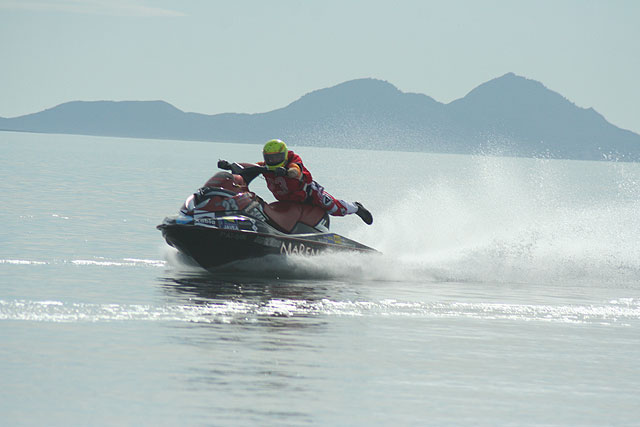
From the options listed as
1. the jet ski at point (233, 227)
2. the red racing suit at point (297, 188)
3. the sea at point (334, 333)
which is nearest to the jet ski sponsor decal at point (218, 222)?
the jet ski at point (233, 227)

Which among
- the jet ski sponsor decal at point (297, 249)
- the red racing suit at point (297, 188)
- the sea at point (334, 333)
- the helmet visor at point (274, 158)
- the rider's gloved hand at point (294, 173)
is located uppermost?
the helmet visor at point (274, 158)

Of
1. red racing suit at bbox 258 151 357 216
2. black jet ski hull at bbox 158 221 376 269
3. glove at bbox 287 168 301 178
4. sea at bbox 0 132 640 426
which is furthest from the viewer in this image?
red racing suit at bbox 258 151 357 216

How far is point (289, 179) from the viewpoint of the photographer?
50.7 feet

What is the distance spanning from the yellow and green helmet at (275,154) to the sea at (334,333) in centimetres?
155

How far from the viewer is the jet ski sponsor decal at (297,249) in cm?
1494

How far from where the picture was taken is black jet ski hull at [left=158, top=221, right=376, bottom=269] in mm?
14414

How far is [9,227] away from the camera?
21.1 meters

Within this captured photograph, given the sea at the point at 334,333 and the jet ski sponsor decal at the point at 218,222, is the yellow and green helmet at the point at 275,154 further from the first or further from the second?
the sea at the point at 334,333

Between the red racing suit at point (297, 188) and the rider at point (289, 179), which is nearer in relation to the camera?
the rider at point (289, 179)

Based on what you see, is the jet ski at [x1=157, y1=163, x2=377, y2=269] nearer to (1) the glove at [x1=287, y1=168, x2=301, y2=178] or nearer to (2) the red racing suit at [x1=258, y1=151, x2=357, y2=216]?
(2) the red racing suit at [x1=258, y1=151, x2=357, y2=216]

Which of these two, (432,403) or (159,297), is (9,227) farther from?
(432,403)

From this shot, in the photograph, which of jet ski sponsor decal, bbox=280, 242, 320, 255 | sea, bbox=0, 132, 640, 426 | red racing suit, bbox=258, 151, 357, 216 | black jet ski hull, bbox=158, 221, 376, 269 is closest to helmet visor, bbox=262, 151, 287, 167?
red racing suit, bbox=258, 151, 357, 216

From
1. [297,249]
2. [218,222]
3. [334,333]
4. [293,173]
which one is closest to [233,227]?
[218,222]

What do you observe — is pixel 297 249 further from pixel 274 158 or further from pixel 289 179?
pixel 274 158
